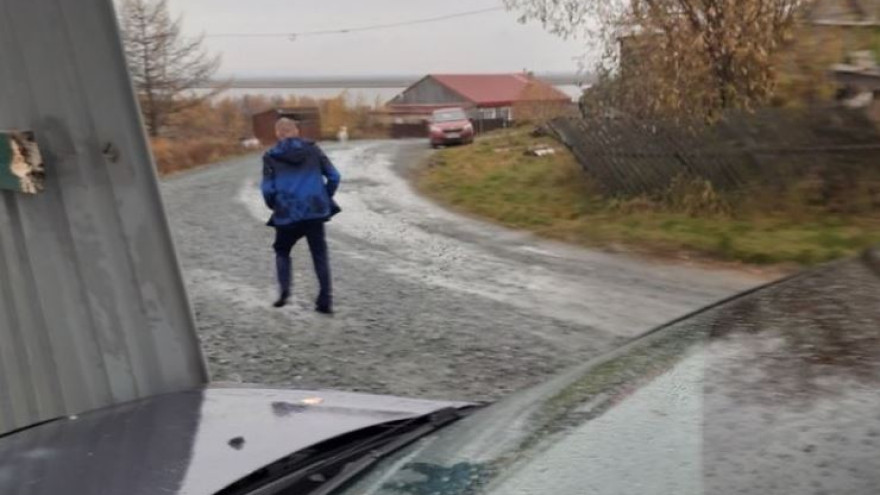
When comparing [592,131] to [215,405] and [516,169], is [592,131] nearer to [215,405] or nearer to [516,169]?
[516,169]

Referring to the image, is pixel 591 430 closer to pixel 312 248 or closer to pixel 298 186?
pixel 298 186

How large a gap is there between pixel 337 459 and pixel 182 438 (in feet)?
1.60

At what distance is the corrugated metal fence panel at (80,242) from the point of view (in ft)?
12.3

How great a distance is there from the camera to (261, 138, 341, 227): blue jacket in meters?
7.35

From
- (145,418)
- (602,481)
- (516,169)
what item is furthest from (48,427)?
(516,169)

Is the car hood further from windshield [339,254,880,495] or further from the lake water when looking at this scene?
the lake water

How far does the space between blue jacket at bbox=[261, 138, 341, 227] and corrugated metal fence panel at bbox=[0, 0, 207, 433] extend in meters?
3.35

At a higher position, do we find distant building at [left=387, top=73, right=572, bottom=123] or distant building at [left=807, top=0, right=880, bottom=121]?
distant building at [left=807, top=0, right=880, bottom=121]

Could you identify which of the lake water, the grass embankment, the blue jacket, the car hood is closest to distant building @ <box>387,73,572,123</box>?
the lake water

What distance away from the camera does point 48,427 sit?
2752 mm

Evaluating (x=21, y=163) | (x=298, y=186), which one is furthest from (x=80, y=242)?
(x=298, y=186)

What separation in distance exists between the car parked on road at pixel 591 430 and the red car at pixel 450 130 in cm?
2864

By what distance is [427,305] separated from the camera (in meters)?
7.70

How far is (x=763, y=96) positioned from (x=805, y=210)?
72.3 inches
